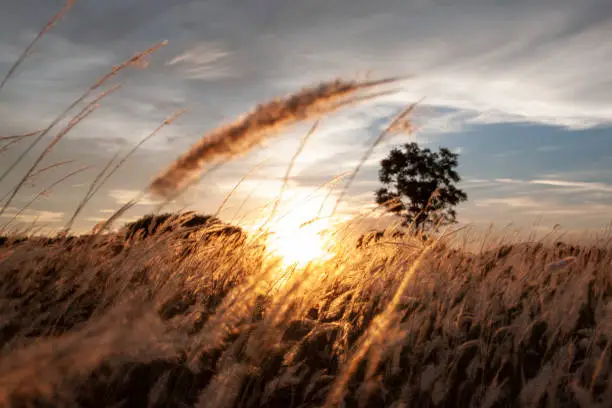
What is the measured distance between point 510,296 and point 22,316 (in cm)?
281

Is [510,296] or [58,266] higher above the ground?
[58,266]

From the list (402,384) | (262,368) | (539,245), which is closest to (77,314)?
(262,368)

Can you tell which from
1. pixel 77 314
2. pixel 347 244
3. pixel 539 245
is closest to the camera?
pixel 77 314

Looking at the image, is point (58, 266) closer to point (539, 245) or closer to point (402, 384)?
point (402, 384)

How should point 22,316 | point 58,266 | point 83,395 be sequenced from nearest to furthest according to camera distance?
point 83,395, point 22,316, point 58,266

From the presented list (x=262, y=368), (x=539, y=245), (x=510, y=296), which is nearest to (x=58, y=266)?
(x=262, y=368)

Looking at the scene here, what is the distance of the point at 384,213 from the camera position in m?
4.43

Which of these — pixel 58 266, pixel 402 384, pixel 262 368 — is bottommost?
pixel 402 384

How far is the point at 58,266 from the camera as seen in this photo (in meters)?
3.44

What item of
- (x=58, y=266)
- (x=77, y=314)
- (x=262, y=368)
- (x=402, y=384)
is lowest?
(x=402, y=384)

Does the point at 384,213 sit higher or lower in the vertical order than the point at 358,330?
higher

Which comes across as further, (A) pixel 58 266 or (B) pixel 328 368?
(A) pixel 58 266

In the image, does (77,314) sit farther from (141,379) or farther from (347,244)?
(347,244)

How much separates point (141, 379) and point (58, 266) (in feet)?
5.05
